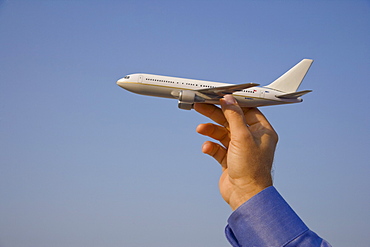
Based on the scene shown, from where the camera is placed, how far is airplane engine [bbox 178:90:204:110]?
15281mm

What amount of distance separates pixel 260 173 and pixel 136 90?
975 cm

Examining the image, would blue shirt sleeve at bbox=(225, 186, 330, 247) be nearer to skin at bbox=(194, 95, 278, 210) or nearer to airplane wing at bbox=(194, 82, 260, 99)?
skin at bbox=(194, 95, 278, 210)

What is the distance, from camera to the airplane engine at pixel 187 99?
15.3 metres

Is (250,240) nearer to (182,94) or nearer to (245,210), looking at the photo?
(245,210)

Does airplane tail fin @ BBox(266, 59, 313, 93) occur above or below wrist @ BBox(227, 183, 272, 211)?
above

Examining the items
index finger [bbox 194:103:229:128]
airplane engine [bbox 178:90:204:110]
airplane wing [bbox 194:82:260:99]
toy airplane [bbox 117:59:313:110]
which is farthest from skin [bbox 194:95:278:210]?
airplane engine [bbox 178:90:204:110]

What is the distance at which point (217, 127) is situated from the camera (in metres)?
14.3

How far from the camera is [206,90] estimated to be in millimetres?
15633

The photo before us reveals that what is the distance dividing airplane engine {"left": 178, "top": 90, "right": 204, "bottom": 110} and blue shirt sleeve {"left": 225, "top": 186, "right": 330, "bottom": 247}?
772 centimetres

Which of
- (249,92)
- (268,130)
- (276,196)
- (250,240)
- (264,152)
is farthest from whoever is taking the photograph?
(249,92)

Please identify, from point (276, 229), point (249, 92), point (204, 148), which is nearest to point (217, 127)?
point (204, 148)

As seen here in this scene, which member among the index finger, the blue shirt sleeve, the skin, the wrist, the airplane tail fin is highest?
the airplane tail fin

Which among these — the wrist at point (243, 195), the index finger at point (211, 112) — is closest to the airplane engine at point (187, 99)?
the index finger at point (211, 112)

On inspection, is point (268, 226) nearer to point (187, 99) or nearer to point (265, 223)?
point (265, 223)
